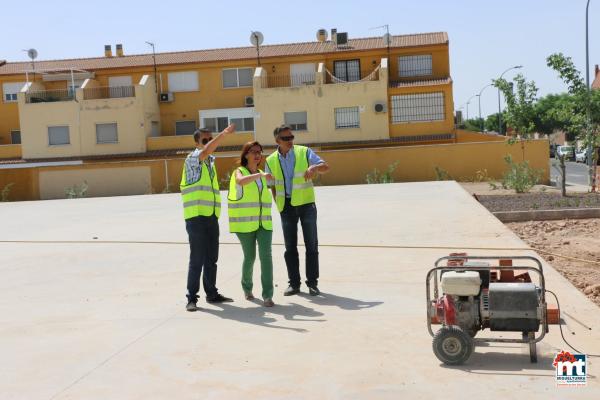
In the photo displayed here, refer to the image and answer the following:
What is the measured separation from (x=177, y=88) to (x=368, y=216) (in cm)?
3617

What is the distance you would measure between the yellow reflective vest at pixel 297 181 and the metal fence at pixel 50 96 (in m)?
43.8

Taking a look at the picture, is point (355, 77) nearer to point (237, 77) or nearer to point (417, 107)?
point (417, 107)

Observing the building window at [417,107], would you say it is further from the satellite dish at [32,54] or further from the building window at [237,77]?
the satellite dish at [32,54]

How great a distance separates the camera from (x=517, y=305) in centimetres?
563

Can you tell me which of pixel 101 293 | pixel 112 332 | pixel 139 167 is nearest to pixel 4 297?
pixel 101 293

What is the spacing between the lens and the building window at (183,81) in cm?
5059

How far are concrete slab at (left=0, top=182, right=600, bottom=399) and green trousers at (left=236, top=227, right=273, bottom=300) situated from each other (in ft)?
0.86

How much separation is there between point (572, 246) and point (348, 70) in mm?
37040

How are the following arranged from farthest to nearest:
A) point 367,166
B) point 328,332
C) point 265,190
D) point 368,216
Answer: point 367,166, point 368,216, point 265,190, point 328,332

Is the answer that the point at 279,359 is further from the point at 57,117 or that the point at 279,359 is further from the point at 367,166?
the point at 57,117

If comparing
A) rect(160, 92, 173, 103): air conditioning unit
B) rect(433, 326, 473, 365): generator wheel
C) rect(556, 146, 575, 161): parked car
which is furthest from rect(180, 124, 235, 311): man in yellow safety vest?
rect(160, 92, 173, 103): air conditioning unit

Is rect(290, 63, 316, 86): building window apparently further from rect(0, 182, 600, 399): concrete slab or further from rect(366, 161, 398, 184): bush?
rect(0, 182, 600, 399): concrete slab

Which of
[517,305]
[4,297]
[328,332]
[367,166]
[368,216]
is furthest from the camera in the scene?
[367,166]

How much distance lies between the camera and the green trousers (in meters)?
7.96
